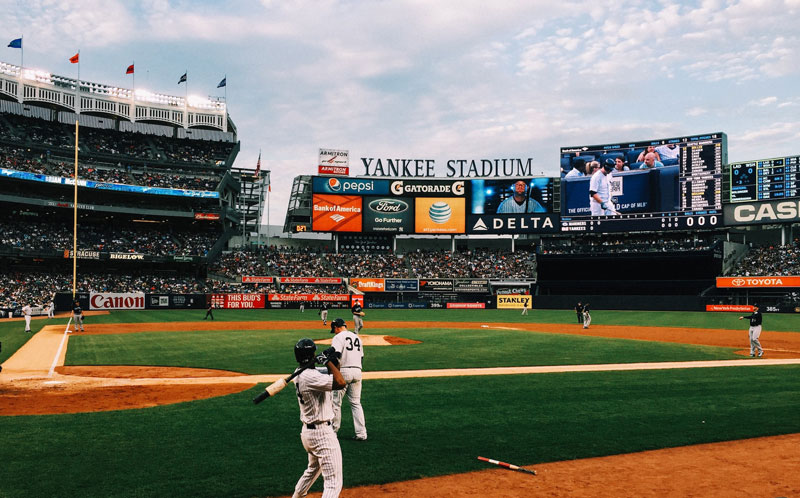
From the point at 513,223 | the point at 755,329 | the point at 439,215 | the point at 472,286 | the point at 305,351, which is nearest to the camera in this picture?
the point at 305,351

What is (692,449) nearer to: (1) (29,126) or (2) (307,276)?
(2) (307,276)

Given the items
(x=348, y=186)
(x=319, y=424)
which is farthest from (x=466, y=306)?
(x=319, y=424)

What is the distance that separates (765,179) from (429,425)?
59960mm

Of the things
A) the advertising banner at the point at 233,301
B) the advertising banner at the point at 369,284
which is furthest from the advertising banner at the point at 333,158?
the advertising banner at the point at 233,301

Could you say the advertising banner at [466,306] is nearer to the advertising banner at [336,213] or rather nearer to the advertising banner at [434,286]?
the advertising banner at [434,286]

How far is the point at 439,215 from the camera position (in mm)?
71125

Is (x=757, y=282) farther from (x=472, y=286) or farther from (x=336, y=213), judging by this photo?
(x=336, y=213)

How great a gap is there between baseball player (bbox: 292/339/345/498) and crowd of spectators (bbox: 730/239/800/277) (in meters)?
60.1

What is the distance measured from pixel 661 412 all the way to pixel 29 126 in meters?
73.5

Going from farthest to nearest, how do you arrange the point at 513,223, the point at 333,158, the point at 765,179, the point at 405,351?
the point at 333,158 < the point at 513,223 < the point at 765,179 < the point at 405,351

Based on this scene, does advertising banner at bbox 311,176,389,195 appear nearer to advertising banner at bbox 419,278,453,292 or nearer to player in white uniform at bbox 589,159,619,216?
advertising banner at bbox 419,278,453,292

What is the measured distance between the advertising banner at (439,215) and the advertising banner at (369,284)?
32.7ft

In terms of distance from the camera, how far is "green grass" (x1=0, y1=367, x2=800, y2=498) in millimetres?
A: 7695

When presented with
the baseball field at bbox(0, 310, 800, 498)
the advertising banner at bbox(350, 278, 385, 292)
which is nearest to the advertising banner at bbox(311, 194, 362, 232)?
the advertising banner at bbox(350, 278, 385, 292)
